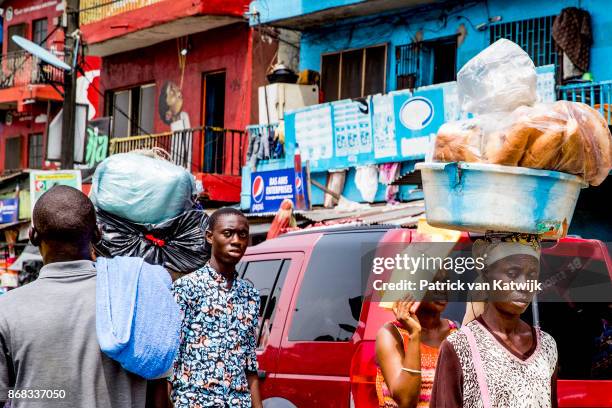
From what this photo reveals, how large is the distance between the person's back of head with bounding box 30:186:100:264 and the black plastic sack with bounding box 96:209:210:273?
7.46ft

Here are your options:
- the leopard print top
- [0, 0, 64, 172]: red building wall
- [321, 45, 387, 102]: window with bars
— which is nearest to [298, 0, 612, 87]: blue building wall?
[321, 45, 387, 102]: window with bars

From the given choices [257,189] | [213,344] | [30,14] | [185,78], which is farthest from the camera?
[30,14]

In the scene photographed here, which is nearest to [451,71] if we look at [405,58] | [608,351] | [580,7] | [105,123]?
[405,58]

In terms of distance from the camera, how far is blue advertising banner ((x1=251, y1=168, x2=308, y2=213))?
17.4 metres

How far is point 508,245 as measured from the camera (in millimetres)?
3928

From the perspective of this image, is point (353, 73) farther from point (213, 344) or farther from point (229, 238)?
point (213, 344)

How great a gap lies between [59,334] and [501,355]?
155 centimetres

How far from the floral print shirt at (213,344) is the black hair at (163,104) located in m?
18.6

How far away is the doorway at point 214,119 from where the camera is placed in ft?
72.7

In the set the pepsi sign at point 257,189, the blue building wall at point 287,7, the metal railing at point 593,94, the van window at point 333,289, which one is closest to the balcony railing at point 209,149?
the pepsi sign at point 257,189

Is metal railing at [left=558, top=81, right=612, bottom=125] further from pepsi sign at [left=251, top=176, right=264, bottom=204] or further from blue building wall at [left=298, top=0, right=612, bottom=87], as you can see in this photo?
pepsi sign at [left=251, top=176, right=264, bottom=204]

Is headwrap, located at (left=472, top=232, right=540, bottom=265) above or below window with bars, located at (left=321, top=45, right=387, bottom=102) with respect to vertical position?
below

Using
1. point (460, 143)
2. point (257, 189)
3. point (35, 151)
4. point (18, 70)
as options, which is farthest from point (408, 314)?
point (35, 151)

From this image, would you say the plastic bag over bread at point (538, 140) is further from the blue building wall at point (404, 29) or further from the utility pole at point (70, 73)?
the utility pole at point (70, 73)
